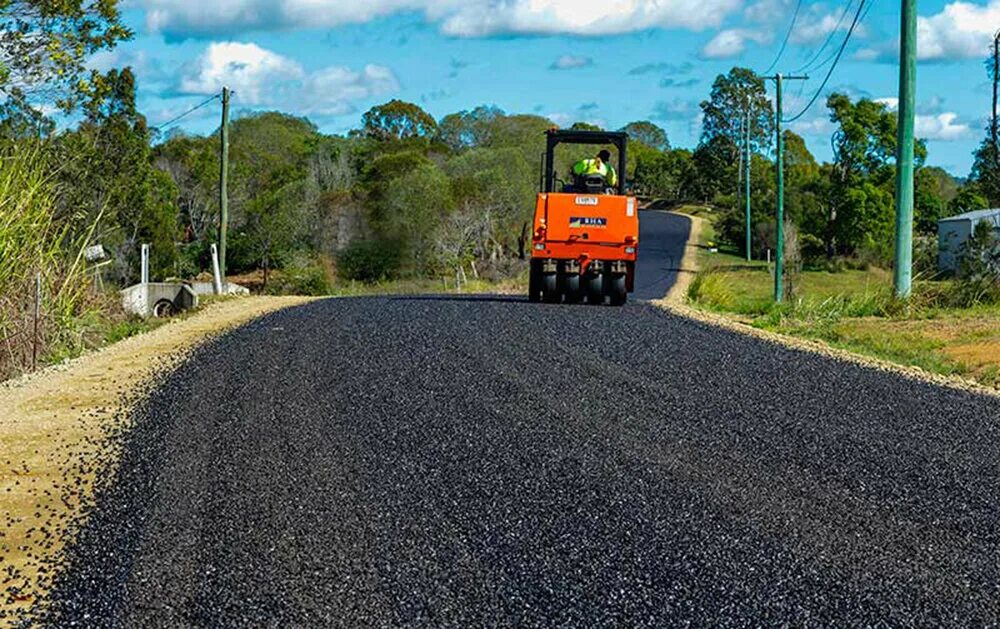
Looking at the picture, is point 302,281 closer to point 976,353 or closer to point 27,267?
point 27,267

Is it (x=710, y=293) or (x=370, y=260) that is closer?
(x=710, y=293)

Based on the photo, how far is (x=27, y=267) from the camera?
54.9ft

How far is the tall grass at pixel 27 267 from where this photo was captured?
1616 cm

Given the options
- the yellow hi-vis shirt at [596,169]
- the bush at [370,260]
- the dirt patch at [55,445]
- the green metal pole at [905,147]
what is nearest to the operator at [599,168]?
the yellow hi-vis shirt at [596,169]

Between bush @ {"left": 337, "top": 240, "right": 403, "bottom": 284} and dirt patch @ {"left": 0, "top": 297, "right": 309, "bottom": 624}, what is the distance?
3926 centimetres

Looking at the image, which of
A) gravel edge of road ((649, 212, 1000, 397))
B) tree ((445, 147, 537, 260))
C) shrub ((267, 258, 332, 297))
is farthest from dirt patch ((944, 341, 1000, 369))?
tree ((445, 147, 537, 260))

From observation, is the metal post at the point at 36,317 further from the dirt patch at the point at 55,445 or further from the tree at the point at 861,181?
the tree at the point at 861,181

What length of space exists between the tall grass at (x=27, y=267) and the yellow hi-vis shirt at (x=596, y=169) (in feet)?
30.7

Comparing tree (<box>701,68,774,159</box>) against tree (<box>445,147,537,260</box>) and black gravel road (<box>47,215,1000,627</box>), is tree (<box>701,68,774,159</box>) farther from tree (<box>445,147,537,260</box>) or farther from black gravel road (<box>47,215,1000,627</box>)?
black gravel road (<box>47,215,1000,627</box>)

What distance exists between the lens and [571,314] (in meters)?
21.2

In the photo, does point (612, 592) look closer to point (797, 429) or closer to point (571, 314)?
point (797, 429)

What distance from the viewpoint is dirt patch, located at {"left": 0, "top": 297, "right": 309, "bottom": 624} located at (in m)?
7.30

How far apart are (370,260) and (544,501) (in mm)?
51327

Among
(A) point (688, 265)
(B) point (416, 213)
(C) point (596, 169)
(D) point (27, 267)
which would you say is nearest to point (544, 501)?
(D) point (27, 267)
